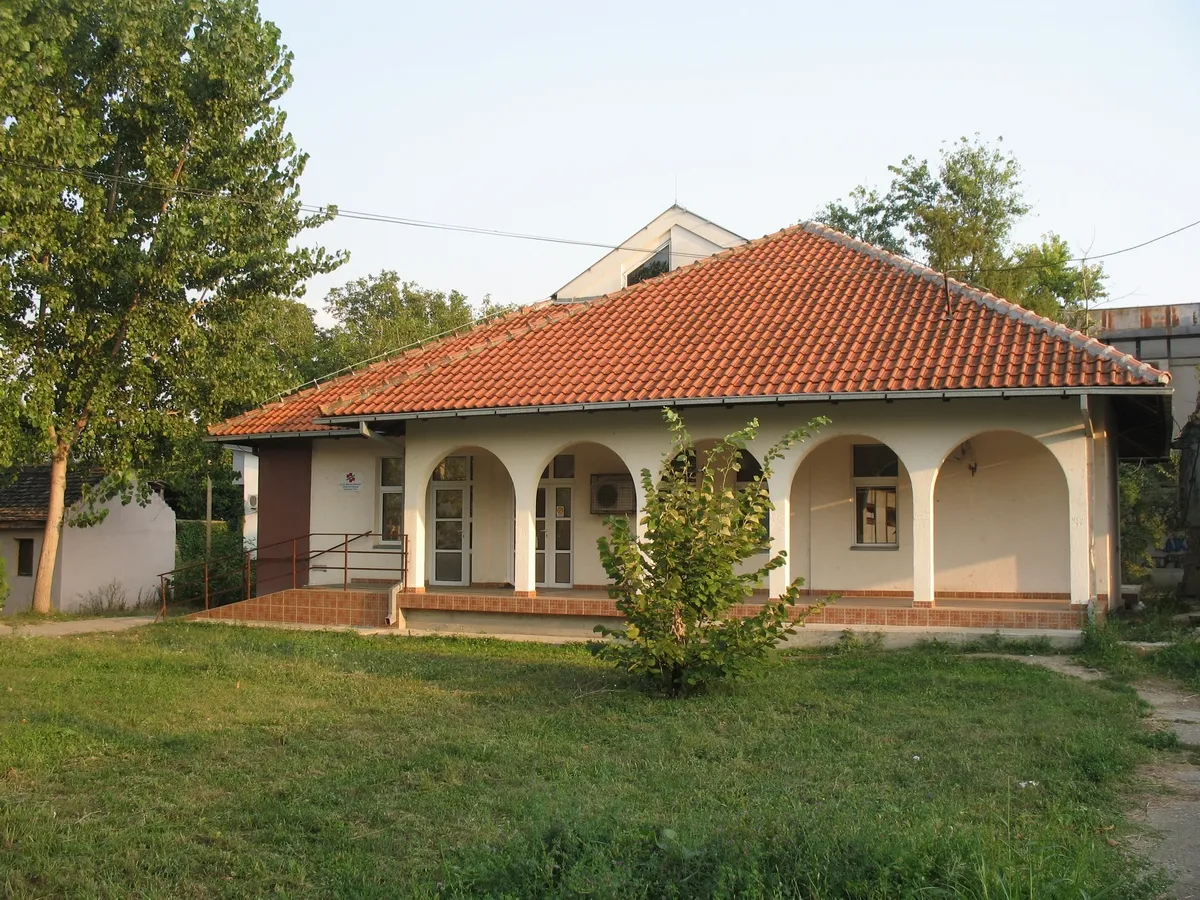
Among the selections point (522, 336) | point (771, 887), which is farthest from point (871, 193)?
point (771, 887)

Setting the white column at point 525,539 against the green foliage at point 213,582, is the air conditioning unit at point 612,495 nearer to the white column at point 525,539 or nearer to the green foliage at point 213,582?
the white column at point 525,539

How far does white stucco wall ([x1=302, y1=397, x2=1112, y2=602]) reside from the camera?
1478 cm

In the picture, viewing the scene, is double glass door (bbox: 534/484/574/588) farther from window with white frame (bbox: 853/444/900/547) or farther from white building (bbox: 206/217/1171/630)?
window with white frame (bbox: 853/444/900/547)

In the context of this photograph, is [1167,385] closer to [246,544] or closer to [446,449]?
[446,449]

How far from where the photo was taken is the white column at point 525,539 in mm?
16891

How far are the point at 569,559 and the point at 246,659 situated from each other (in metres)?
6.04

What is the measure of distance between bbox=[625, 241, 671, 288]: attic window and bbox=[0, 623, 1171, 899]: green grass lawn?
40.7 ft

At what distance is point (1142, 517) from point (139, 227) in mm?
24970

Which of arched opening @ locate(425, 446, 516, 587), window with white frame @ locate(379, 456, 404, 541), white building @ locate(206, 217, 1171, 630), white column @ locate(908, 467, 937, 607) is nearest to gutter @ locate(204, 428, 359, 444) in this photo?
white building @ locate(206, 217, 1171, 630)

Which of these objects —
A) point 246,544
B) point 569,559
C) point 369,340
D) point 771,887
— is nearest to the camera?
point 771,887

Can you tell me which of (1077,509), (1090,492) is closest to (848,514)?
(1090,492)

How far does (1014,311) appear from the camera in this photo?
15.7 meters

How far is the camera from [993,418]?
14.8 meters

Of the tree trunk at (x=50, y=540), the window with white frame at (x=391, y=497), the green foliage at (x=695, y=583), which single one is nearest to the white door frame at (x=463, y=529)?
the window with white frame at (x=391, y=497)
